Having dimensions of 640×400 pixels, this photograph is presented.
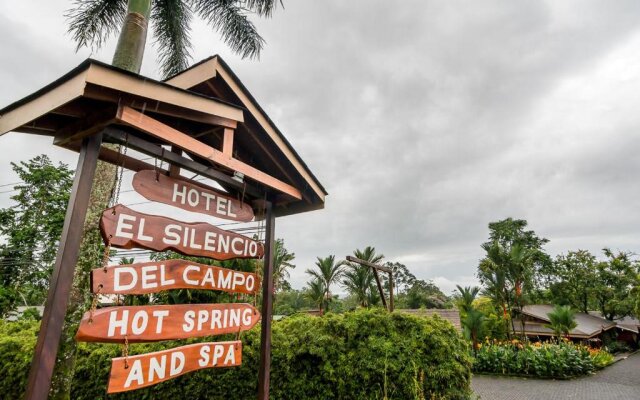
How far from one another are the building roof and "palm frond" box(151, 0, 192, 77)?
30.7 metres

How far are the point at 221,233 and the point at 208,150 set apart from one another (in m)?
0.85

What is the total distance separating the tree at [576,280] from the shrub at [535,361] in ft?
75.6

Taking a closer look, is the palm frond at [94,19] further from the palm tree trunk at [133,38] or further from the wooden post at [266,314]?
the wooden post at [266,314]

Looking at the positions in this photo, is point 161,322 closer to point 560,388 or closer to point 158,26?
point 158,26

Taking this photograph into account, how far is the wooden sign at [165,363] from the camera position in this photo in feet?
7.61

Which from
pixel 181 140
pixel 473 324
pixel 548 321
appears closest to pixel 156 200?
pixel 181 140

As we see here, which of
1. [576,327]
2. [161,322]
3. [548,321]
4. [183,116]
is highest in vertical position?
[183,116]

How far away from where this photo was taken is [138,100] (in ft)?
8.50

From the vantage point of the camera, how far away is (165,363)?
2623mm

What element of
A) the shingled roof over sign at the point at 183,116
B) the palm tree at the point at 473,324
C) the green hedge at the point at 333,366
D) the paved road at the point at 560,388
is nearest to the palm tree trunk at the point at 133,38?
the shingled roof over sign at the point at 183,116

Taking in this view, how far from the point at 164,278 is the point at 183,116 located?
1.47 meters

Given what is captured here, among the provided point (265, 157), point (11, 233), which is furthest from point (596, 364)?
point (11, 233)

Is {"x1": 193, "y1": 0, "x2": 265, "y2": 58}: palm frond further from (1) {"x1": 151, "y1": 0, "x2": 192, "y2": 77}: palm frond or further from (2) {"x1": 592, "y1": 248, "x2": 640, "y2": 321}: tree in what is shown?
(2) {"x1": 592, "y1": 248, "x2": 640, "y2": 321}: tree

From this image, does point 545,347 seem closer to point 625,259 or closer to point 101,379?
point 101,379
